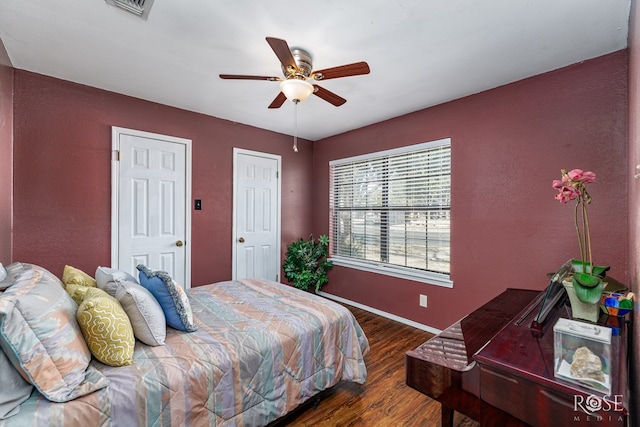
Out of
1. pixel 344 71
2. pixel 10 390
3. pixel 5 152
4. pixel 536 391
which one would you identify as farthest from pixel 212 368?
pixel 5 152

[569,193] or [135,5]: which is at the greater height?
[135,5]

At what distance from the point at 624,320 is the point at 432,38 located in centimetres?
184

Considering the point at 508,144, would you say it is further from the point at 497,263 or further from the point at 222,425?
the point at 222,425

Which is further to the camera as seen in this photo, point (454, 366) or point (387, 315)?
point (387, 315)

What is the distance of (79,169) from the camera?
261 centimetres

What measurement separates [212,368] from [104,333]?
508 millimetres

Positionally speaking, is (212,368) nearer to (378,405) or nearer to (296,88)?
(378,405)

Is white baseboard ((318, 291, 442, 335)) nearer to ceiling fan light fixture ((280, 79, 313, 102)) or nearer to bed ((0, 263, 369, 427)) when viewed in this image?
bed ((0, 263, 369, 427))

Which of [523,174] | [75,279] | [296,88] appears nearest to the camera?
[75,279]

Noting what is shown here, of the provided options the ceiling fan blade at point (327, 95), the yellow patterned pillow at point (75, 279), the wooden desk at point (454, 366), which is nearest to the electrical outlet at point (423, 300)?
the wooden desk at point (454, 366)

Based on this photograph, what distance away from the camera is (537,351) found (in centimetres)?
93

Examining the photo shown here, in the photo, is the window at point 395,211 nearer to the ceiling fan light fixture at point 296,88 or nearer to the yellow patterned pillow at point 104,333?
the ceiling fan light fixture at point 296,88

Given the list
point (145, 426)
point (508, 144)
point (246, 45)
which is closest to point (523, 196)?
point (508, 144)

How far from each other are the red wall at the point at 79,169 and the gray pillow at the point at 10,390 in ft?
6.33
